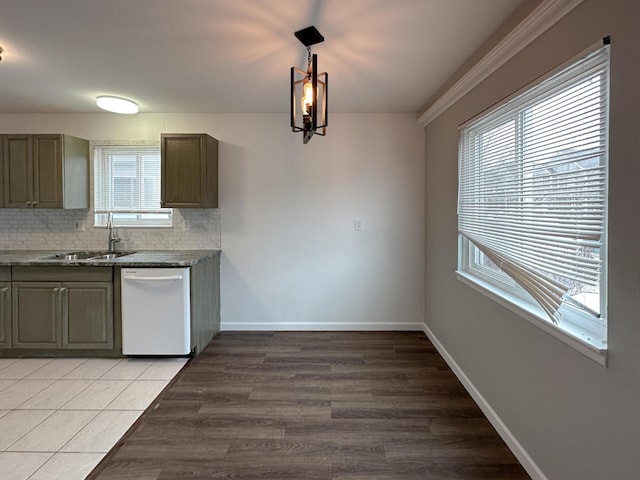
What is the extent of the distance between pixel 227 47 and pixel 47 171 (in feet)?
8.12

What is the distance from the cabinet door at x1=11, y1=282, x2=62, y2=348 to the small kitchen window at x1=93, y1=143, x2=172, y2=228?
974 millimetres

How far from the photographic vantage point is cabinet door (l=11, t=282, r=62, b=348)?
3320 millimetres

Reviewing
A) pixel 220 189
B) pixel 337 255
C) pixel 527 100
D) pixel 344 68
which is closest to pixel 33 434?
pixel 220 189

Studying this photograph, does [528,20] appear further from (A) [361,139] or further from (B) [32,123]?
(B) [32,123]

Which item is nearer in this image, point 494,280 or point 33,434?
point 33,434

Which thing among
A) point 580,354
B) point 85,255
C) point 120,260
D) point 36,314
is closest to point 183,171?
point 120,260

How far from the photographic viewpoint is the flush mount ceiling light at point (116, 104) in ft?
11.1

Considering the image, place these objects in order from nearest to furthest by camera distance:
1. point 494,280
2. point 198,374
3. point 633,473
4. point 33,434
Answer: point 633,473
point 33,434
point 494,280
point 198,374

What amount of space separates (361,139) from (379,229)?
995 mm

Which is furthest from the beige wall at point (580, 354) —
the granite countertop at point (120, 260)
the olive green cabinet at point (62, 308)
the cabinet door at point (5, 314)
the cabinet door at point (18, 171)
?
the cabinet door at point (18, 171)

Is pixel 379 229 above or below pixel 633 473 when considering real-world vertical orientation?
above

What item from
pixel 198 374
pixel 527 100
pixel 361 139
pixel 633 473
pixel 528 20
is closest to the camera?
pixel 633 473

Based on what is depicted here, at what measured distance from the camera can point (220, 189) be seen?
408cm

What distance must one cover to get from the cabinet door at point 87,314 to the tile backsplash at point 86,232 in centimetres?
83
